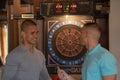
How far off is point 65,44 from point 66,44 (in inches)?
0.6

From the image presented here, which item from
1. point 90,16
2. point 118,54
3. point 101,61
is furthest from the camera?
point 90,16

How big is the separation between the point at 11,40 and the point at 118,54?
177 cm

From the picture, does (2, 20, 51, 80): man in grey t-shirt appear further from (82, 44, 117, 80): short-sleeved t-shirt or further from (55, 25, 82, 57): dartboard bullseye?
(55, 25, 82, 57): dartboard bullseye

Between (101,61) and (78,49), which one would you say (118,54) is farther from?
(101,61)

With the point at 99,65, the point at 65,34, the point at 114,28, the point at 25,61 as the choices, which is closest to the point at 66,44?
the point at 65,34

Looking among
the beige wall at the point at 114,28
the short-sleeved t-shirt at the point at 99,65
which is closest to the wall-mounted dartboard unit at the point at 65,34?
the beige wall at the point at 114,28

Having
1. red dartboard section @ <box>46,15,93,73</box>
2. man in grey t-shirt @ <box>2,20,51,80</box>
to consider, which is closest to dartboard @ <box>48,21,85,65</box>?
red dartboard section @ <box>46,15,93,73</box>

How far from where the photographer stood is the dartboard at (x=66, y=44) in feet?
16.6

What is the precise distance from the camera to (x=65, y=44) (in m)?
5.05

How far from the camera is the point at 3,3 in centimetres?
530

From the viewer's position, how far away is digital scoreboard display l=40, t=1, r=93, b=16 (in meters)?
4.95

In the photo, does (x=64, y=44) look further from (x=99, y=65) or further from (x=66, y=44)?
(x=99, y=65)

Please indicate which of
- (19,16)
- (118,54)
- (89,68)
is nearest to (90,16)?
(118,54)

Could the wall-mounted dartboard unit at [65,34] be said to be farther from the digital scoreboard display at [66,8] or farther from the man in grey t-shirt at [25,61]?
the man in grey t-shirt at [25,61]
